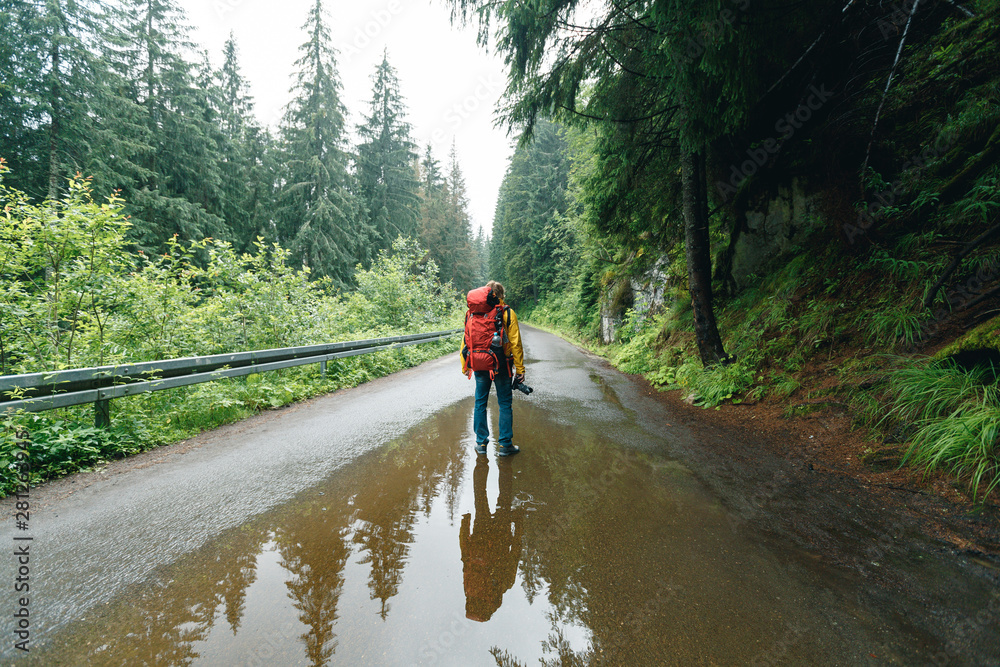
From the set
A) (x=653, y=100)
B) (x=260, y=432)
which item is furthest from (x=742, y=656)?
(x=653, y=100)

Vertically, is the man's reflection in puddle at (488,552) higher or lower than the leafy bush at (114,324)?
lower

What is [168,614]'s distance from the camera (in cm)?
→ 200

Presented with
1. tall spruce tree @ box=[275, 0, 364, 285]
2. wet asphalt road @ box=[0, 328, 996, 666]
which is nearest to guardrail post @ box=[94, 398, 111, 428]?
wet asphalt road @ box=[0, 328, 996, 666]

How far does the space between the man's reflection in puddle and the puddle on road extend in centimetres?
1

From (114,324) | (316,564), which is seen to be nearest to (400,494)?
(316,564)

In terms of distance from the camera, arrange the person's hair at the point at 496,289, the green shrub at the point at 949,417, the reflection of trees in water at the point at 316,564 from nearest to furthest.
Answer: the reflection of trees in water at the point at 316,564 < the green shrub at the point at 949,417 < the person's hair at the point at 496,289

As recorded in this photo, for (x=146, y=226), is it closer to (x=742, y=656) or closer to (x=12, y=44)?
(x=12, y=44)

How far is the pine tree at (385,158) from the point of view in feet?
84.8

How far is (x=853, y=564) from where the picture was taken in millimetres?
2400

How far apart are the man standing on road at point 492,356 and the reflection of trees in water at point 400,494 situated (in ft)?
1.54

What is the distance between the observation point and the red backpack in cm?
448

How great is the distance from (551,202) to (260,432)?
3315 cm

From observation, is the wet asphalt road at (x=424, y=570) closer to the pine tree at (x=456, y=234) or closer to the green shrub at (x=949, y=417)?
the green shrub at (x=949, y=417)

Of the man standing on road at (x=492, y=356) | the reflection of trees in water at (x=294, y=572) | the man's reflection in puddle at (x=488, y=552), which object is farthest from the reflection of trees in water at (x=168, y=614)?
the man standing on road at (x=492, y=356)
